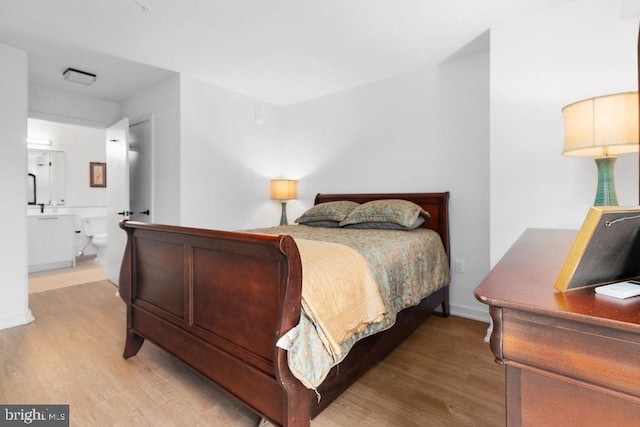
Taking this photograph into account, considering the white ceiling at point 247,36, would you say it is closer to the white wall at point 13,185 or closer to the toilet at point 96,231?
the white wall at point 13,185

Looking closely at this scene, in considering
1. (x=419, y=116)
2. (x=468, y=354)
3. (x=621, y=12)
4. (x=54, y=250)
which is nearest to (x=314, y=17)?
(x=419, y=116)

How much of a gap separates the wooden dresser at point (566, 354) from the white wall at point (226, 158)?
3072mm

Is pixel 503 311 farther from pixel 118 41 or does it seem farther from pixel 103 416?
pixel 118 41

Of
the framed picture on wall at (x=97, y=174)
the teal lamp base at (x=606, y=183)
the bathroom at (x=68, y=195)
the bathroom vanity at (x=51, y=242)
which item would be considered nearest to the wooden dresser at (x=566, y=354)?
the teal lamp base at (x=606, y=183)

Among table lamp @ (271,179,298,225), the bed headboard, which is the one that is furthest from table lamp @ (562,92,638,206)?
table lamp @ (271,179,298,225)

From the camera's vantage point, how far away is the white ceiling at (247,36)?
2.09 meters

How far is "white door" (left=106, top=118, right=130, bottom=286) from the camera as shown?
3.57 metres

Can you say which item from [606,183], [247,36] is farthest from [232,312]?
[247,36]

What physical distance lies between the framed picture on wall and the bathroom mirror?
41 centimetres

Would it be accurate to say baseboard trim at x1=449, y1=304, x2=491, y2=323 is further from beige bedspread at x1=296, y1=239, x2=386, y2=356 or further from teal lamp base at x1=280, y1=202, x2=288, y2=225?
teal lamp base at x1=280, y1=202, x2=288, y2=225

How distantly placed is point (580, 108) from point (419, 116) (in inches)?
67.7

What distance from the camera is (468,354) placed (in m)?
2.15

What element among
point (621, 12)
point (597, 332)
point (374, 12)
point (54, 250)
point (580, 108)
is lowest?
point (54, 250)

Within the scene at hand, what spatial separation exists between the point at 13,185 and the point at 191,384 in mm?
2350
